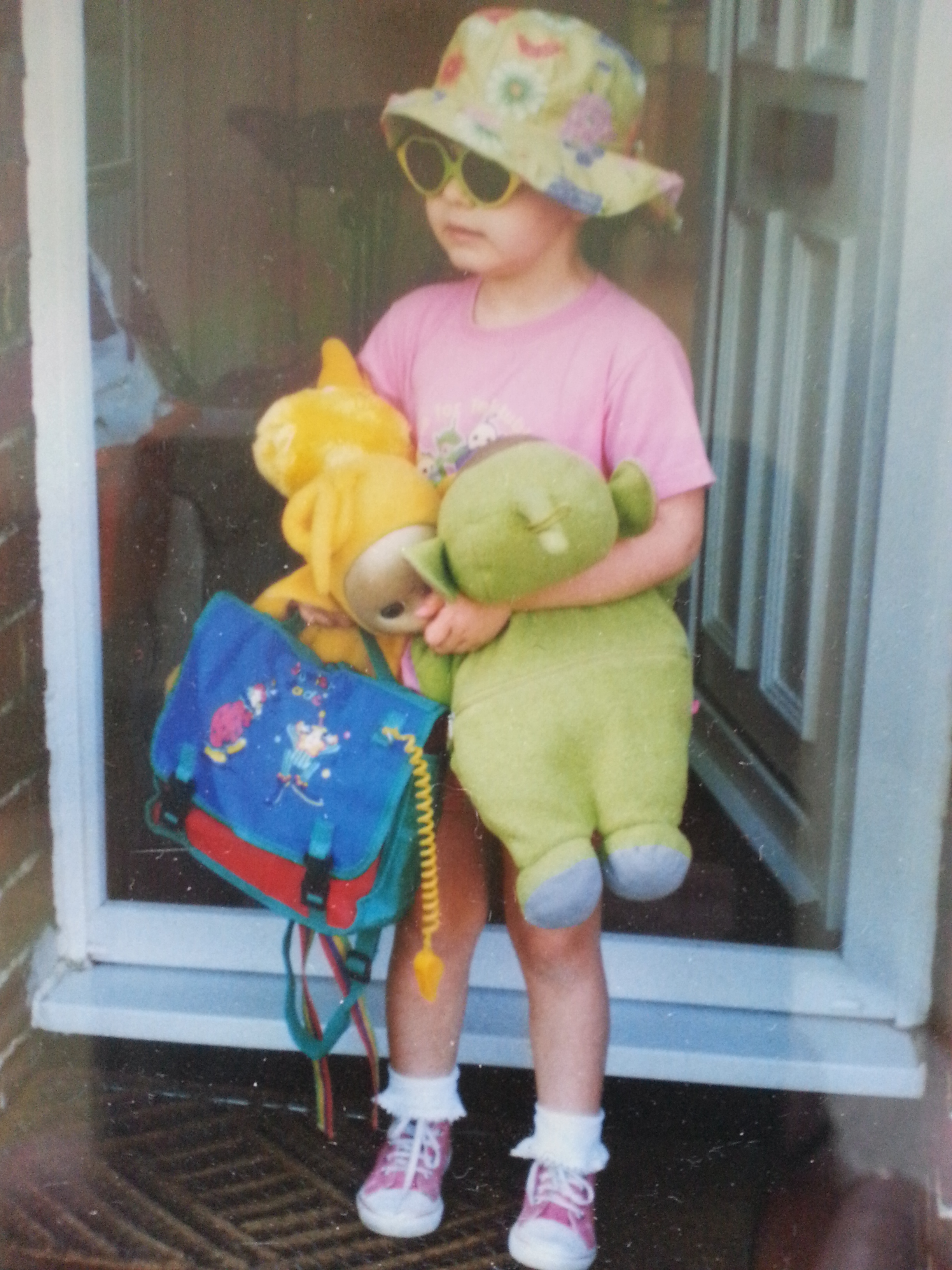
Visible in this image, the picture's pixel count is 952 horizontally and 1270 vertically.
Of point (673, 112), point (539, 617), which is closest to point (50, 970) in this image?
point (539, 617)

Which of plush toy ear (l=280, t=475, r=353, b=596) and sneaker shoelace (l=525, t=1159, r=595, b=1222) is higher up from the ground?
plush toy ear (l=280, t=475, r=353, b=596)

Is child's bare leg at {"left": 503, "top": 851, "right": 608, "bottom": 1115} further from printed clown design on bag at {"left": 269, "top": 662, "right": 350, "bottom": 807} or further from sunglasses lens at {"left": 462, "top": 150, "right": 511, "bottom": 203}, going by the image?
sunglasses lens at {"left": 462, "top": 150, "right": 511, "bottom": 203}

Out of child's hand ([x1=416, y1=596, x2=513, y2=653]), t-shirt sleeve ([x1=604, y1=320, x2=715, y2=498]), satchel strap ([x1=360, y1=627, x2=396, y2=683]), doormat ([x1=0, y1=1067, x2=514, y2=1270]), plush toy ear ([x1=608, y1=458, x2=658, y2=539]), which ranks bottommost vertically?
doormat ([x1=0, y1=1067, x2=514, y2=1270])

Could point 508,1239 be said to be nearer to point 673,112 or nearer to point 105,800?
point 105,800

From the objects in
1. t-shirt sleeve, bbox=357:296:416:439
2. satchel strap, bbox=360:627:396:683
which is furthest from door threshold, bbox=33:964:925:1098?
t-shirt sleeve, bbox=357:296:416:439

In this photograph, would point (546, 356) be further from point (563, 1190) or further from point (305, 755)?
point (563, 1190)

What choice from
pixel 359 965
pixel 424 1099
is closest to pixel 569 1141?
pixel 424 1099

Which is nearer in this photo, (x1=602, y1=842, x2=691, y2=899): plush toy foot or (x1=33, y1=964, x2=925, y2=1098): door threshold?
(x1=602, y1=842, x2=691, y2=899): plush toy foot

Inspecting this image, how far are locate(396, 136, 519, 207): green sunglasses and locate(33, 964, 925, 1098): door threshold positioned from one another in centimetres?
103

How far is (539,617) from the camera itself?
5.00 ft

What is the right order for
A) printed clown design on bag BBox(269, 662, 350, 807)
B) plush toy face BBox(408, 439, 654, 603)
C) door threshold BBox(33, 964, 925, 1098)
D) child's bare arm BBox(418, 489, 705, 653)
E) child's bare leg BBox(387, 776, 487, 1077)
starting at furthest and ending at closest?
1. door threshold BBox(33, 964, 925, 1098)
2. child's bare leg BBox(387, 776, 487, 1077)
3. printed clown design on bag BBox(269, 662, 350, 807)
4. child's bare arm BBox(418, 489, 705, 653)
5. plush toy face BBox(408, 439, 654, 603)

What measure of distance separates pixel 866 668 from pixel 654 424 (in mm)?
497

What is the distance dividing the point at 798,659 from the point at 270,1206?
968 mm

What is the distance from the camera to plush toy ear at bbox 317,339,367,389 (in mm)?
1633
